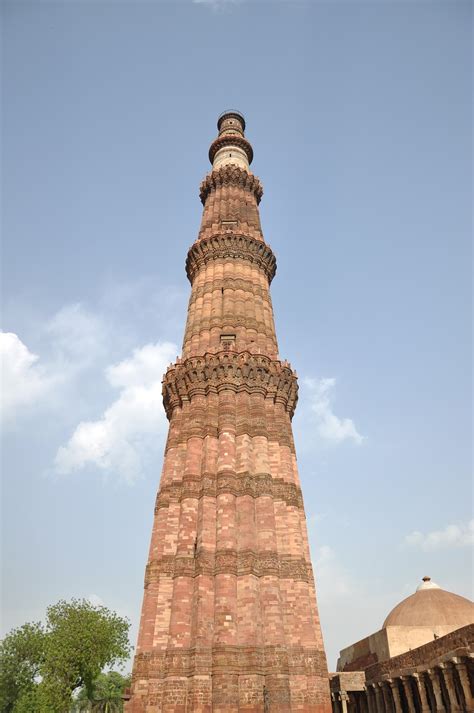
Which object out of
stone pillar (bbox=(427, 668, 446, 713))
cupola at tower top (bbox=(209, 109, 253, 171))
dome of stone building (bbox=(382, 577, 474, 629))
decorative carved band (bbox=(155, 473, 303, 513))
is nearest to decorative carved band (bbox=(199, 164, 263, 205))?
cupola at tower top (bbox=(209, 109, 253, 171))

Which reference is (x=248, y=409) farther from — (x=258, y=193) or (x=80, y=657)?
(x=80, y=657)

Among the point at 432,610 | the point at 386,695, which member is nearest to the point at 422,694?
the point at 386,695

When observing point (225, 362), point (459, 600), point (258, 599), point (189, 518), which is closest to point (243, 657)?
point (258, 599)

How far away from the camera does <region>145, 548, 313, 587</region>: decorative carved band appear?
56.3 ft

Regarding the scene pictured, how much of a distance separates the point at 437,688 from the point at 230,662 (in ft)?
23.9

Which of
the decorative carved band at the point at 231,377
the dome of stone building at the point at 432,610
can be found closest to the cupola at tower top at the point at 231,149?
the decorative carved band at the point at 231,377

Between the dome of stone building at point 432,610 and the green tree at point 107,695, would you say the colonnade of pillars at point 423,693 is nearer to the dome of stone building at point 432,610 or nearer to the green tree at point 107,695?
the dome of stone building at point 432,610

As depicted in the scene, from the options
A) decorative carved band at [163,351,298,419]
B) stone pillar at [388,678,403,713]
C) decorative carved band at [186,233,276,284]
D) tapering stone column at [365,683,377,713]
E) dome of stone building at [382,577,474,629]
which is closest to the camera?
stone pillar at [388,678,403,713]

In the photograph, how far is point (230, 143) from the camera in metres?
38.3

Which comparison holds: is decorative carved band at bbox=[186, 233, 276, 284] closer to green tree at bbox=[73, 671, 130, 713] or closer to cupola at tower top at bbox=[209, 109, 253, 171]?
cupola at tower top at bbox=[209, 109, 253, 171]

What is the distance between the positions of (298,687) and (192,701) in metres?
3.28

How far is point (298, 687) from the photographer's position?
15430 mm

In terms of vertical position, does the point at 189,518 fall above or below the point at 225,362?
below

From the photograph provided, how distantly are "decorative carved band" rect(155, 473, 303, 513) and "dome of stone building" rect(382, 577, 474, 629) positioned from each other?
31.3 ft
